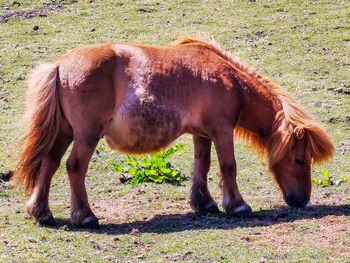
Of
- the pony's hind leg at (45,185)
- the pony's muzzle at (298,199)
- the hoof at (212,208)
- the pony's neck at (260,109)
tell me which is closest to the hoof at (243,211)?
the hoof at (212,208)

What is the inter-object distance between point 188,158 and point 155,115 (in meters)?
2.29

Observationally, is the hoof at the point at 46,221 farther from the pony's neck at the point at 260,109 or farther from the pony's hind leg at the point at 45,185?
the pony's neck at the point at 260,109

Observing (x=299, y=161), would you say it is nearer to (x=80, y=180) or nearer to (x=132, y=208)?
(x=132, y=208)

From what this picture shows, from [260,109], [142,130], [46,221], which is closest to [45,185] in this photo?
[46,221]

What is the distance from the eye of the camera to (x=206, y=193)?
7.58 m

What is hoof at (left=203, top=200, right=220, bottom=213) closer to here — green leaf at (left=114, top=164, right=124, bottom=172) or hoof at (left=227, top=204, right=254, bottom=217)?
hoof at (left=227, top=204, right=254, bottom=217)

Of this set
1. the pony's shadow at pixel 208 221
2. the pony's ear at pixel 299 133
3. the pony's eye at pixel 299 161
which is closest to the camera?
the pony's shadow at pixel 208 221

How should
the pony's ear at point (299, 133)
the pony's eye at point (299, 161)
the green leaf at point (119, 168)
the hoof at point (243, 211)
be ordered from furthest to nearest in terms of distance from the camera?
the green leaf at point (119, 168)
the pony's eye at point (299, 161)
the pony's ear at point (299, 133)
the hoof at point (243, 211)

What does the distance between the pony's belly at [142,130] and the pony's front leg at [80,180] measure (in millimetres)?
274

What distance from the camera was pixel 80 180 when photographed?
696cm

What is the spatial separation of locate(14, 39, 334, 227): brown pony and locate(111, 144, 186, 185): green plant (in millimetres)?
854

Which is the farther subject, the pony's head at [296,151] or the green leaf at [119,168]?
the green leaf at [119,168]

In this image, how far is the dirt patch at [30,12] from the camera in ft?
45.3

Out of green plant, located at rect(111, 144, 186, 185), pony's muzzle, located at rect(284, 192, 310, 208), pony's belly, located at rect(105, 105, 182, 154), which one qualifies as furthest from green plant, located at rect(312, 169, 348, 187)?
pony's belly, located at rect(105, 105, 182, 154)
